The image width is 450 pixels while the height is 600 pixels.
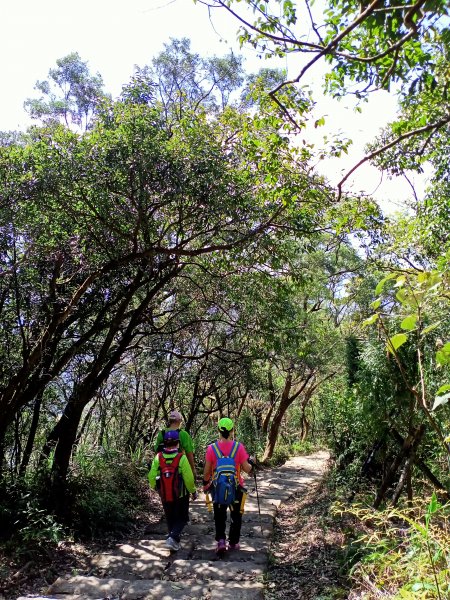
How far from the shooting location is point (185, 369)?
11789 millimetres

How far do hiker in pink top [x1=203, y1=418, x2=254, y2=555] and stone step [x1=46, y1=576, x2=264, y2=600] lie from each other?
0.93 m

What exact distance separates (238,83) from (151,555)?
13008 mm

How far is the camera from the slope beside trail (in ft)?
14.6

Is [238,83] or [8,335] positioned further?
[238,83]

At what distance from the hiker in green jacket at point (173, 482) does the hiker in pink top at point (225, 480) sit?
274 mm

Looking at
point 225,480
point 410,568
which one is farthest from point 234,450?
point 410,568

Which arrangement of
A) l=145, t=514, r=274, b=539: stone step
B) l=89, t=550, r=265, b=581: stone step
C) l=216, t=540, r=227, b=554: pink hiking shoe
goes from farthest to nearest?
l=145, t=514, r=274, b=539: stone step, l=216, t=540, r=227, b=554: pink hiking shoe, l=89, t=550, r=265, b=581: stone step

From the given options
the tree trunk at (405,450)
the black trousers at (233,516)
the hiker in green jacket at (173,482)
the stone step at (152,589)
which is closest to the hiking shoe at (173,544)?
the hiker in green jacket at (173,482)

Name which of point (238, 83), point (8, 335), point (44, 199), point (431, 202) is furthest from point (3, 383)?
point (238, 83)

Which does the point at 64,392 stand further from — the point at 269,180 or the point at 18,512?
the point at 269,180

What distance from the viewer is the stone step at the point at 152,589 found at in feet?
14.3

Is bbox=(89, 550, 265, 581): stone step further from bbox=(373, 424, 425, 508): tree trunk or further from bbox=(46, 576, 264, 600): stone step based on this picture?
bbox=(373, 424, 425, 508): tree trunk

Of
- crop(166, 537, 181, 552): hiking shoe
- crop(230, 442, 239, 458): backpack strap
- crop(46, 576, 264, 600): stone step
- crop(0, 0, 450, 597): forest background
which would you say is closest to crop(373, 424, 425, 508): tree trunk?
crop(0, 0, 450, 597): forest background

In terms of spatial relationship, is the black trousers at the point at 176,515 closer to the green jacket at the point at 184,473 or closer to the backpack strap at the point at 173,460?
the green jacket at the point at 184,473
